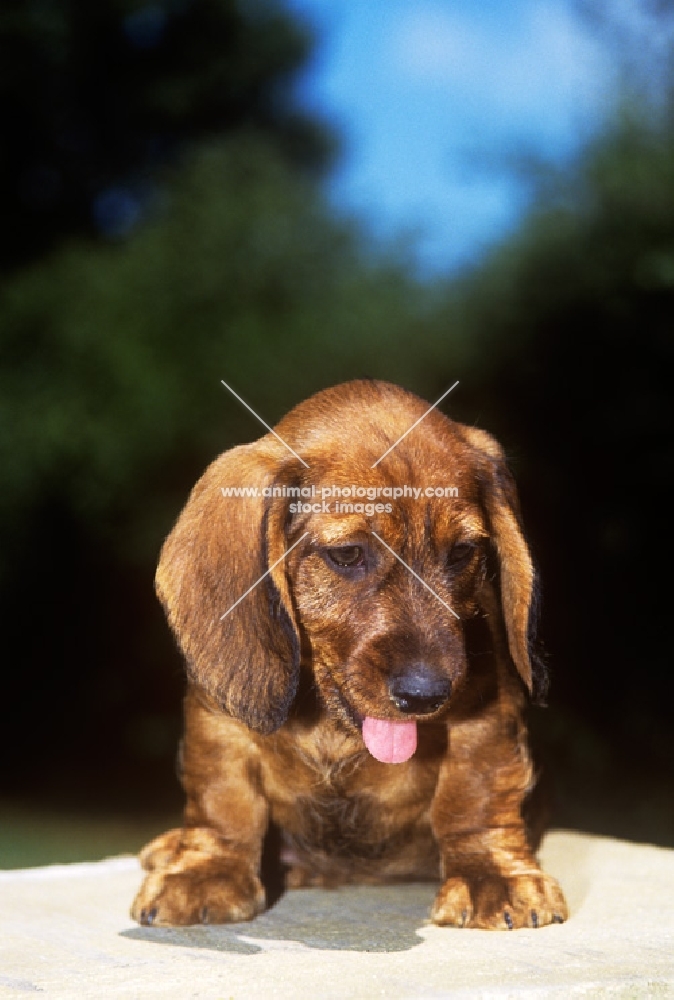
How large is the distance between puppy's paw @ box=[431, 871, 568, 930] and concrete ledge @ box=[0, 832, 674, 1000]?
55 mm

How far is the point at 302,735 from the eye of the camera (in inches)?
158

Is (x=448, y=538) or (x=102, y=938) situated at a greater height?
(x=448, y=538)

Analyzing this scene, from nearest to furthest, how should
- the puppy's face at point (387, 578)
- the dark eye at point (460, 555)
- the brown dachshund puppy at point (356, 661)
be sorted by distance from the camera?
the puppy's face at point (387, 578) < the brown dachshund puppy at point (356, 661) < the dark eye at point (460, 555)

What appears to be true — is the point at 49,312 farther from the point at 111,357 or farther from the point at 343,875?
the point at 343,875

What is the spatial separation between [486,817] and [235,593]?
98cm

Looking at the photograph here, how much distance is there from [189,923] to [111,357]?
18.6ft

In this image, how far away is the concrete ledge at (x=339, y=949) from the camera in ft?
10.8

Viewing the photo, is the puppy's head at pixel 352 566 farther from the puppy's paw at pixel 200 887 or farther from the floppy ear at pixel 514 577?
the puppy's paw at pixel 200 887

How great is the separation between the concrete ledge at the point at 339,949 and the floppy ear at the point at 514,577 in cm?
72

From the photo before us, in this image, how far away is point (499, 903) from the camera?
393 centimetres

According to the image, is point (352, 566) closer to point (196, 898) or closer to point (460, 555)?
point (460, 555)

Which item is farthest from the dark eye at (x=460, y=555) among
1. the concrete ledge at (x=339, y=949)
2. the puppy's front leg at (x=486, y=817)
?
the concrete ledge at (x=339, y=949)

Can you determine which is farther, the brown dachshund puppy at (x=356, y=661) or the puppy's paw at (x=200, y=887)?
the puppy's paw at (x=200, y=887)

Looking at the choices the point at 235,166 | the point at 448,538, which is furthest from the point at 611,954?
the point at 235,166
